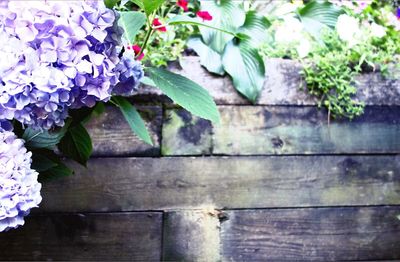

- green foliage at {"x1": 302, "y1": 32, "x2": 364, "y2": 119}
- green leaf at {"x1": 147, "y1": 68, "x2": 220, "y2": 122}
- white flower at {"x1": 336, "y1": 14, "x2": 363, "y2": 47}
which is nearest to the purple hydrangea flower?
green leaf at {"x1": 147, "y1": 68, "x2": 220, "y2": 122}

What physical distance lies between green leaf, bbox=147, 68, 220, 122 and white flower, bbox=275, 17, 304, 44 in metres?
0.56

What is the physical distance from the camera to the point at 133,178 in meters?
1.05

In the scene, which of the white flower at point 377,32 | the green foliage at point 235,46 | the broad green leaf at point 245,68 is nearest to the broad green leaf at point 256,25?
the green foliage at point 235,46

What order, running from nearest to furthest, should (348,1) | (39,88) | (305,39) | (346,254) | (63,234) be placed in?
(39,88), (63,234), (346,254), (305,39), (348,1)

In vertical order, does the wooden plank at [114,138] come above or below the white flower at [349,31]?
below

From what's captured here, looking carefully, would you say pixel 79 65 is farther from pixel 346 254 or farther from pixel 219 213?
pixel 346 254

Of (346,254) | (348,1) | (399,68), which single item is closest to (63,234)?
(346,254)

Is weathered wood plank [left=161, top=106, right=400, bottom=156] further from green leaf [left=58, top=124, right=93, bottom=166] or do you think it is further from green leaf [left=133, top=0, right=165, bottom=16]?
green leaf [left=133, top=0, right=165, bottom=16]

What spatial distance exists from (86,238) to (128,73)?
0.52 metres

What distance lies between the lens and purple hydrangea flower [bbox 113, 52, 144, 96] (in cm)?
69

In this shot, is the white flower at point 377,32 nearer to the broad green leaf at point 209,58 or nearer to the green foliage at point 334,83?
the green foliage at point 334,83

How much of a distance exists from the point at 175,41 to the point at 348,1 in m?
0.68

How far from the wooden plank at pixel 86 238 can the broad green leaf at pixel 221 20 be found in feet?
1.61

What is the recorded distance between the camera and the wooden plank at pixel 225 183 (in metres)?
1.04
